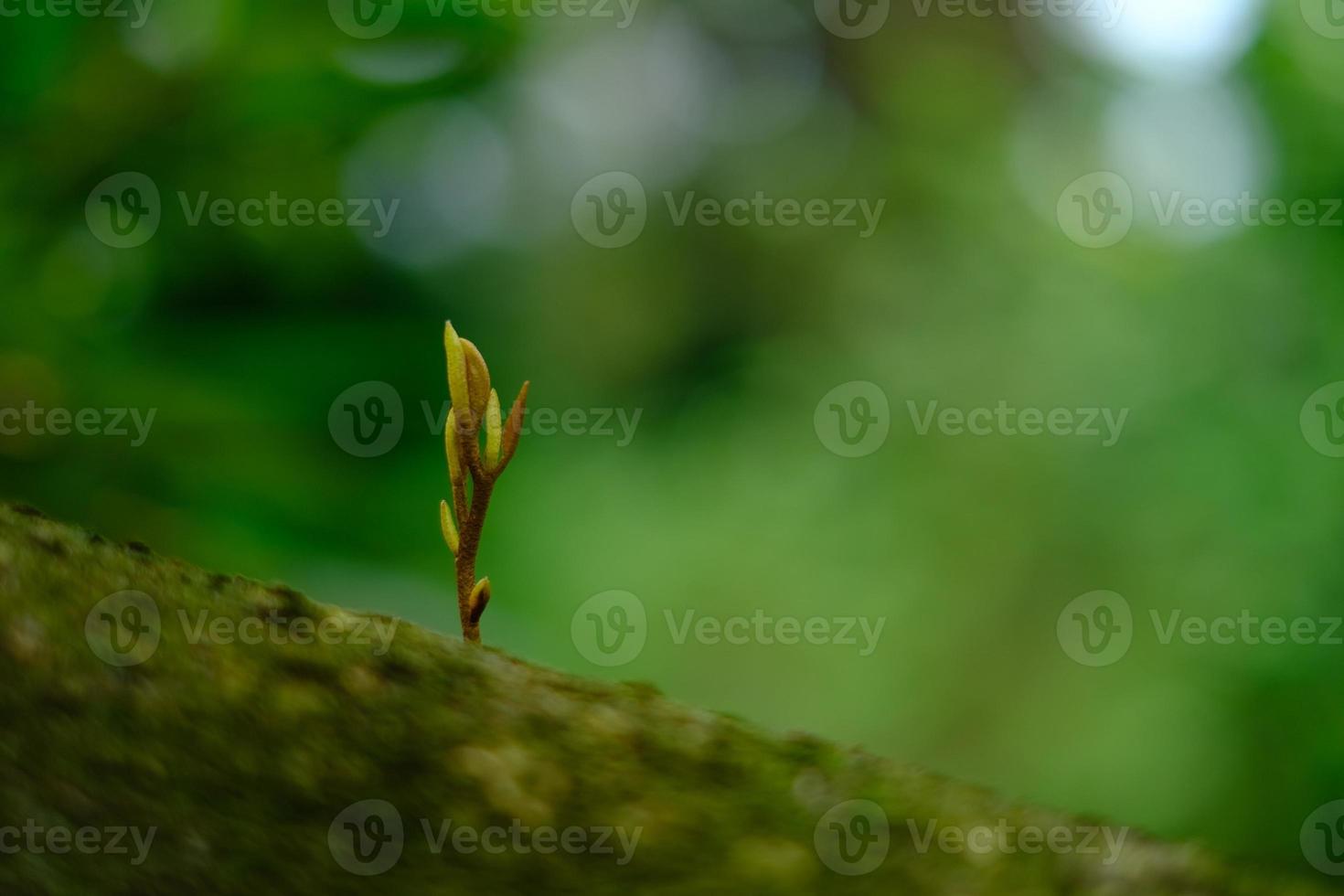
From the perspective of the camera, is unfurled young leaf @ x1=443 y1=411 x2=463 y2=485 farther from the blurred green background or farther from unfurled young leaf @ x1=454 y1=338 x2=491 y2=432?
the blurred green background

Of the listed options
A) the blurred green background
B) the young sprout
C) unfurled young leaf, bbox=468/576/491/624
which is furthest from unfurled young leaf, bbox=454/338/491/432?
the blurred green background

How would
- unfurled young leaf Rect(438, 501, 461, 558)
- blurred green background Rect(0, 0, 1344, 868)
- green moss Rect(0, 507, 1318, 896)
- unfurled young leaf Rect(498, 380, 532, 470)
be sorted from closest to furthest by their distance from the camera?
green moss Rect(0, 507, 1318, 896) → unfurled young leaf Rect(498, 380, 532, 470) → unfurled young leaf Rect(438, 501, 461, 558) → blurred green background Rect(0, 0, 1344, 868)

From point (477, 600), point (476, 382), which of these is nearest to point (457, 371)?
point (476, 382)

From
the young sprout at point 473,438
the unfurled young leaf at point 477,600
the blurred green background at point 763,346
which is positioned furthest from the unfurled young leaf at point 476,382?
the blurred green background at point 763,346

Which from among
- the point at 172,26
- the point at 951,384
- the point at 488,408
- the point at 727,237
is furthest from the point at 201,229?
the point at 727,237

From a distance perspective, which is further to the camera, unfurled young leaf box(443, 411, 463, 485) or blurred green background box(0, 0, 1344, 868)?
blurred green background box(0, 0, 1344, 868)

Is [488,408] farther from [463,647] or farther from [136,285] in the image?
[136,285]

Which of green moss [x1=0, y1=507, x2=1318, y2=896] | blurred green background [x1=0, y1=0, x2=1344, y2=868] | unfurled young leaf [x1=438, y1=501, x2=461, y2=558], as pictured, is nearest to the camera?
green moss [x1=0, y1=507, x2=1318, y2=896]

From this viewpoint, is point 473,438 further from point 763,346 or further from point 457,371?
point 763,346
